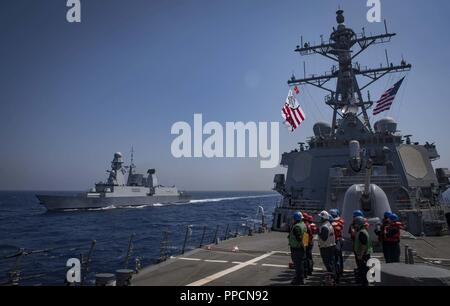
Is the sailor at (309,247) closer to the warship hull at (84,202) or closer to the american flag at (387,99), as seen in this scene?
the american flag at (387,99)

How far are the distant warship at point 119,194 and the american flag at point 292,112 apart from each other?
4949 centimetres

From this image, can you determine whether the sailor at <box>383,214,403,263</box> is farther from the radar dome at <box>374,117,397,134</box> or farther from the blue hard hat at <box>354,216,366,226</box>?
the radar dome at <box>374,117,397,134</box>

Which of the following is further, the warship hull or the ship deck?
the warship hull

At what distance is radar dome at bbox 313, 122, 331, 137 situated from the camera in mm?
24312

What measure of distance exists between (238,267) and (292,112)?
1383cm

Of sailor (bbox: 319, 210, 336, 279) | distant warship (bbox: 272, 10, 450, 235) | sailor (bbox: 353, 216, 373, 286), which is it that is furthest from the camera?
distant warship (bbox: 272, 10, 450, 235)

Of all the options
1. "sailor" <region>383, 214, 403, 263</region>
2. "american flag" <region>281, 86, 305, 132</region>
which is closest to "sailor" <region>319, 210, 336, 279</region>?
"sailor" <region>383, 214, 403, 263</region>

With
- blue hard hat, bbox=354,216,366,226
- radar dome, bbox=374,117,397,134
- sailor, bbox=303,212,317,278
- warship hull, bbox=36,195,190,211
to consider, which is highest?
radar dome, bbox=374,117,397,134

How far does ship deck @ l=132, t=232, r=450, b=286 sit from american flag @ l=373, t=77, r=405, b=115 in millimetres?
10708

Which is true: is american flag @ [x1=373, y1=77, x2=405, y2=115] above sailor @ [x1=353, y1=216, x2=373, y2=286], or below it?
above

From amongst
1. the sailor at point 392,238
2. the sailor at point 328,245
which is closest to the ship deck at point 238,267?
the sailor at point 328,245

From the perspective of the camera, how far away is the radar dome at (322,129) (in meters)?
24.3

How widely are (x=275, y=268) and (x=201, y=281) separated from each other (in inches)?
91.5
